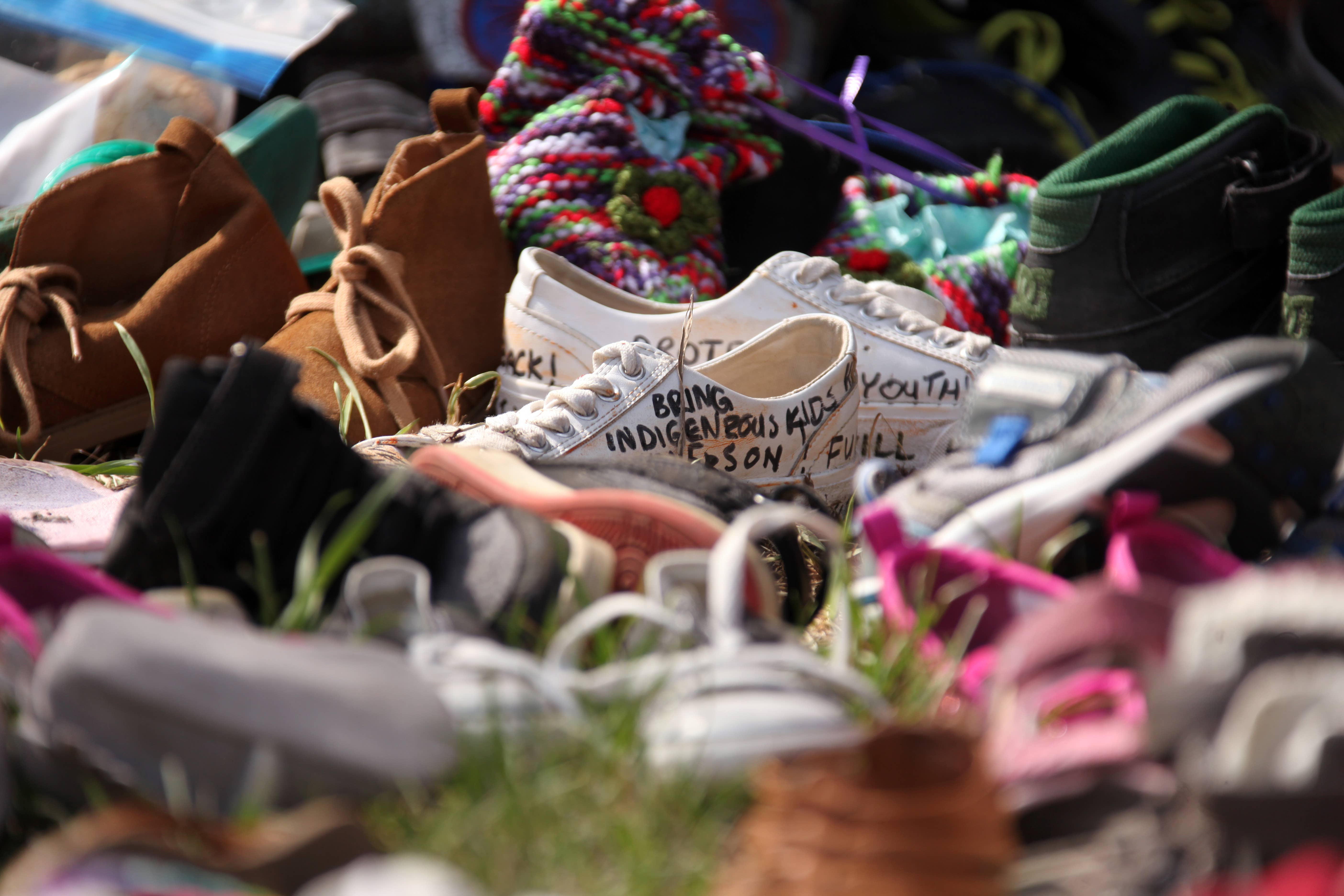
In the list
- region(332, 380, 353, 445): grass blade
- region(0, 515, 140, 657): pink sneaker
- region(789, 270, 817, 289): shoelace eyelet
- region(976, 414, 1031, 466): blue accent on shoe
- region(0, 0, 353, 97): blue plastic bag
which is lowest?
region(332, 380, 353, 445): grass blade

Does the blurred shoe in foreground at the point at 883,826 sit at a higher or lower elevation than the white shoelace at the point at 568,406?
higher

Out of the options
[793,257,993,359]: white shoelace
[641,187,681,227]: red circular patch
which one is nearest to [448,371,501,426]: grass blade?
[641,187,681,227]: red circular patch

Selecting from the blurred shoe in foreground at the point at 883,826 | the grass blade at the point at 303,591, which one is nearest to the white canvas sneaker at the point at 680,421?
the grass blade at the point at 303,591

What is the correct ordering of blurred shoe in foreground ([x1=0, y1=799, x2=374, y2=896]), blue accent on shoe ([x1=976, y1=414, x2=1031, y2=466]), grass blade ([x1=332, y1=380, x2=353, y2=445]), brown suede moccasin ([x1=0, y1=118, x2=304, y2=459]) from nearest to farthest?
blurred shoe in foreground ([x1=0, y1=799, x2=374, y2=896]) → blue accent on shoe ([x1=976, y1=414, x2=1031, y2=466]) → grass blade ([x1=332, y1=380, x2=353, y2=445]) → brown suede moccasin ([x1=0, y1=118, x2=304, y2=459])

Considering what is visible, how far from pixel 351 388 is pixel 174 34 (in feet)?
4.20

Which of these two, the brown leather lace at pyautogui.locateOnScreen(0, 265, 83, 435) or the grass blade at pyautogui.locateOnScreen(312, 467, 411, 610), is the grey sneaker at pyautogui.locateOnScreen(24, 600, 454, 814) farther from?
the brown leather lace at pyautogui.locateOnScreen(0, 265, 83, 435)

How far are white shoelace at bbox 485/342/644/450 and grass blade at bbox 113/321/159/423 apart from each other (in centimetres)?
53

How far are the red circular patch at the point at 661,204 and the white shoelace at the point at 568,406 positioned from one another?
0.62m

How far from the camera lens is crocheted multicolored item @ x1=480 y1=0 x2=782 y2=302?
2.02 metres

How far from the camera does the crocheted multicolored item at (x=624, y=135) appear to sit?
6.64 feet

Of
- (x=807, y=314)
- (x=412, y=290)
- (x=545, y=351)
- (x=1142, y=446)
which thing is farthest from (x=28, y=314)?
(x=1142, y=446)

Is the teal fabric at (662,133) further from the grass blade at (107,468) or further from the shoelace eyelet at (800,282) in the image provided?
the grass blade at (107,468)

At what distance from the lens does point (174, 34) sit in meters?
2.38

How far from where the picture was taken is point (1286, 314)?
1.59 metres
